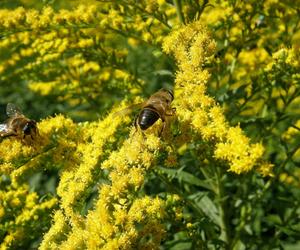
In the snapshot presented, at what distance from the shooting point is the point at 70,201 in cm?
304

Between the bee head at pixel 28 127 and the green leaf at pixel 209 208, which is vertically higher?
the bee head at pixel 28 127

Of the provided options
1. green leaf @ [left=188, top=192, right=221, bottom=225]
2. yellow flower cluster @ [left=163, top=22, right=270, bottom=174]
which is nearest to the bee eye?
yellow flower cluster @ [left=163, top=22, right=270, bottom=174]

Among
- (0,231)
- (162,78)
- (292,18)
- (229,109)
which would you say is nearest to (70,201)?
(0,231)

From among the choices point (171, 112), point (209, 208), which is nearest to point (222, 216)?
point (209, 208)

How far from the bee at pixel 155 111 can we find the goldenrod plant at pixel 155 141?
0.06 feet

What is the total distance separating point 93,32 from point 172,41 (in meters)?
1.49

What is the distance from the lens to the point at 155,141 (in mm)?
2881

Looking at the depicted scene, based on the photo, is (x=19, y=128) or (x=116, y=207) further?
(x=19, y=128)

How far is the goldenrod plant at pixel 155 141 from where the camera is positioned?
2.83 metres

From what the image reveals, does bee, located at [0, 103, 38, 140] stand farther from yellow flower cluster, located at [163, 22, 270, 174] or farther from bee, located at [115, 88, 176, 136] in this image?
yellow flower cluster, located at [163, 22, 270, 174]

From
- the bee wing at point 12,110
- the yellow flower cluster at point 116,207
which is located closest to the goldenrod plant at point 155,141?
the yellow flower cluster at point 116,207

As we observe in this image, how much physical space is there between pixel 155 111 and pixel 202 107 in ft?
0.82

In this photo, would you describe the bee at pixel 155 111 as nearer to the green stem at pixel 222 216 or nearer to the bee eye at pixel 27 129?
the bee eye at pixel 27 129

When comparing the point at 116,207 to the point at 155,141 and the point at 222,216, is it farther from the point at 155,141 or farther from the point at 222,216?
the point at 222,216
